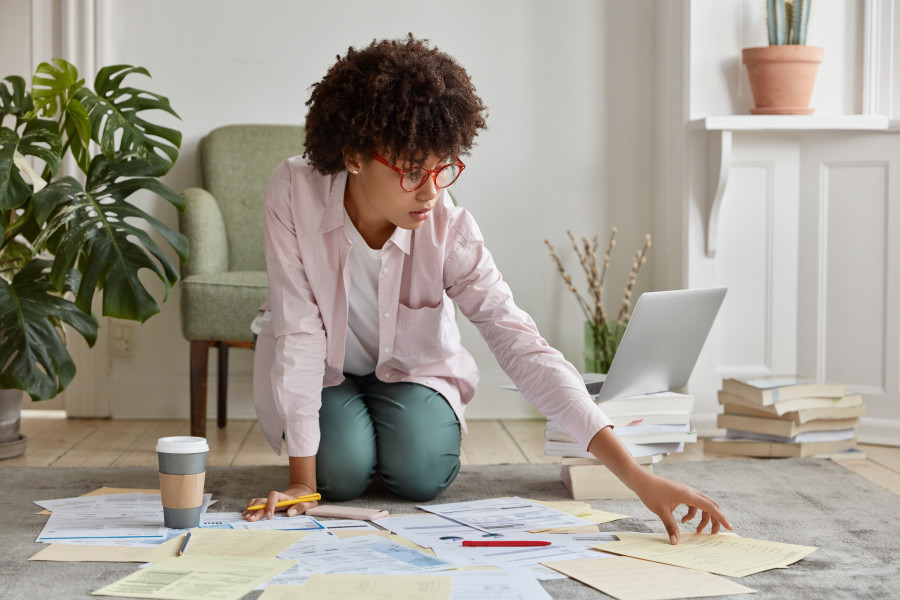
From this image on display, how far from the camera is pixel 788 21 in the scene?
8.96 ft

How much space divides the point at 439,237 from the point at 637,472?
597 mm

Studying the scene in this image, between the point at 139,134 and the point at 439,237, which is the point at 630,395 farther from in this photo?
the point at 139,134

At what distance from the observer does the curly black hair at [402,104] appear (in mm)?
1545

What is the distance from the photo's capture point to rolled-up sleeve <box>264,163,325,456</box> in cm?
171

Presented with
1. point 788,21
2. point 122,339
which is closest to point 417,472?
point 122,339

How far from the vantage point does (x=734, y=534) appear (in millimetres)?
1595

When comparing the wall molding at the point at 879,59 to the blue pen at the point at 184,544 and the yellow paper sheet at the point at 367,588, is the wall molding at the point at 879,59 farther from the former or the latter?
the blue pen at the point at 184,544

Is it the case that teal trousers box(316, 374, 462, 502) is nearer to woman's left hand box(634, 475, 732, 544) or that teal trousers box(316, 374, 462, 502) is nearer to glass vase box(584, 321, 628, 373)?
woman's left hand box(634, 475, 732, 544)

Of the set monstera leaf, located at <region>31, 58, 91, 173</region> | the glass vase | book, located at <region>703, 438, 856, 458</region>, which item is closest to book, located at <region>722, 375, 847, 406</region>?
book, located at <region>703, 438, 856, 458</region>

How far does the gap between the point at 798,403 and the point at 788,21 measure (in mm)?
1074

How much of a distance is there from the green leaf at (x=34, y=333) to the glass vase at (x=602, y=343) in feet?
4.74

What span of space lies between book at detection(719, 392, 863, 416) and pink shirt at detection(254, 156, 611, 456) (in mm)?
961

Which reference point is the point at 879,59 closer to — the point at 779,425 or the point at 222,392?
the point at 779,425

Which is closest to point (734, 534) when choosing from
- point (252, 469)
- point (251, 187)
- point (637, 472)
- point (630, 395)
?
point (637, 472)
